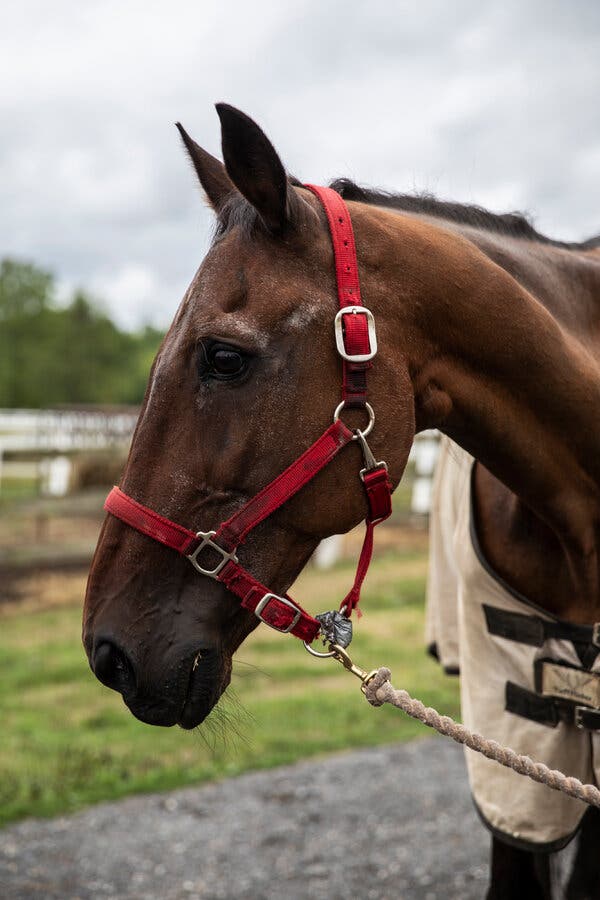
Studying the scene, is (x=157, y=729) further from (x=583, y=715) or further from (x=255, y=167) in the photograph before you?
(x=255, y=167)

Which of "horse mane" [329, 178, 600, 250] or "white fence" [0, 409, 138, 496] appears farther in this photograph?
"white fence" [0, 409, 138, 496]

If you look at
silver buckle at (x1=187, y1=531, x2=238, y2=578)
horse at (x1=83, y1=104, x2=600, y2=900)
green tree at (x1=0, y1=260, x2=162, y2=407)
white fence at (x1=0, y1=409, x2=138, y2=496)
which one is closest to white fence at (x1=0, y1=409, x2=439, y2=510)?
white fence at (x1=0, y1=409, x2=138, y2=496)

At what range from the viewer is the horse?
2027mm

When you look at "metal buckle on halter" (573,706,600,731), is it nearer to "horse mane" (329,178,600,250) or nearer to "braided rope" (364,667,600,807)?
"braided rope" (364,667,600,807)

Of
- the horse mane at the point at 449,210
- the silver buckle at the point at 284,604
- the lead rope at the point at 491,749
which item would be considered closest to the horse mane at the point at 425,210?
the horse mane at the point at 449,210

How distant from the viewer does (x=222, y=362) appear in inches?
80.4

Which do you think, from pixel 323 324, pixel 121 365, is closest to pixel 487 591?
pixel 323 324

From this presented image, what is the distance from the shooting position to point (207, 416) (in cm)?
205

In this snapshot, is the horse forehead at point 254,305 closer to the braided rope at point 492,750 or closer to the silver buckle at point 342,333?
the silver buckle at point 342,333

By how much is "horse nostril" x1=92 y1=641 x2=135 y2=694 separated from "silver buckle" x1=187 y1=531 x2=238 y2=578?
0.27 meters

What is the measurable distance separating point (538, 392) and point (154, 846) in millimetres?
3433

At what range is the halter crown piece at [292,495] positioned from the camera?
202 cm

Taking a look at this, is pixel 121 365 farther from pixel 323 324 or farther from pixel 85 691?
pixel 323 324

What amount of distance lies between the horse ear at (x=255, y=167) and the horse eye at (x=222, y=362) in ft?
1.08
